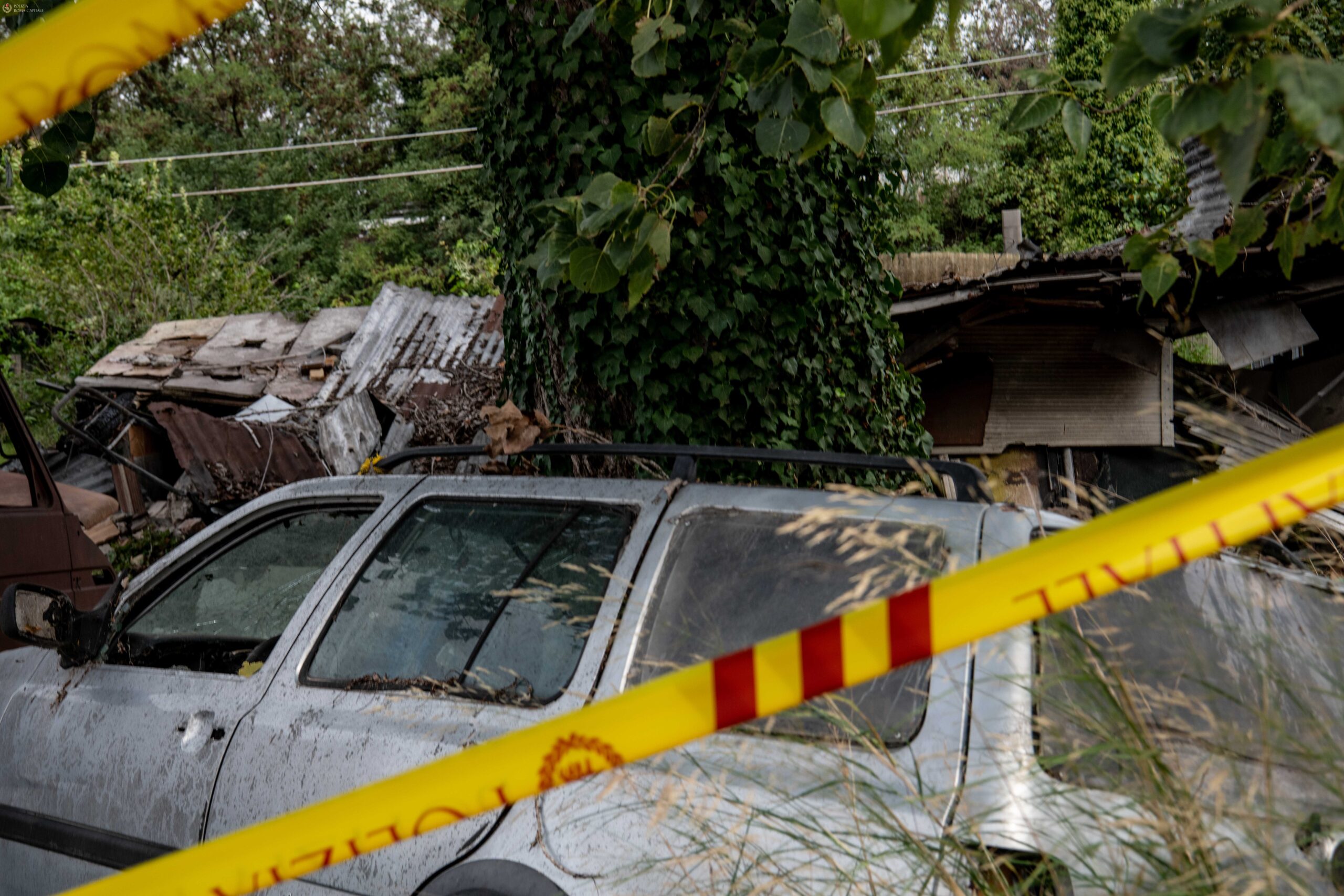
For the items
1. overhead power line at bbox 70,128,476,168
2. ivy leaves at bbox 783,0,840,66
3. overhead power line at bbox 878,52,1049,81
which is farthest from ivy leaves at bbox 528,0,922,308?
overhead power line at bbox 878,52,1049,81

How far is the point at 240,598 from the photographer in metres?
3.70

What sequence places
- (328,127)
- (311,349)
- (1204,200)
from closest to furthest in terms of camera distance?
(1204,200), (311,349), (328,127)

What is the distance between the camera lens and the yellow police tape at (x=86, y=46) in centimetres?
152

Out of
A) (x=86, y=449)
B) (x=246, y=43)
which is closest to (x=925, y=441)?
(x=86, y=449)

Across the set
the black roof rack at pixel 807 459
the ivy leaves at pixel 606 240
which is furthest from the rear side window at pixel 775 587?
the ivy leaves at pixel 606 240

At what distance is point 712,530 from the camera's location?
103 inches

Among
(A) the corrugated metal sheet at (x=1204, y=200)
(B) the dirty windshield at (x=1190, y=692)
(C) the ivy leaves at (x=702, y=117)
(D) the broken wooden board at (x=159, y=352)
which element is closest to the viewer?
(B) the dirty windshield at (x=1190, y=692)

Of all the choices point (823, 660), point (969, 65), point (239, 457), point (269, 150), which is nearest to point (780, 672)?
point (823, 660)

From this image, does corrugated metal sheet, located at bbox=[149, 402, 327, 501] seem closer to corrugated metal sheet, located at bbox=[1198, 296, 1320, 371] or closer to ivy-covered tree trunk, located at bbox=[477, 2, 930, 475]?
ivy-covered tree trunk, located at bbox=[477, 2, 930, 475]

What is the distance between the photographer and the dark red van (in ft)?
18.1

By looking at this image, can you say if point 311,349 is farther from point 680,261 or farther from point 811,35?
point 811,35

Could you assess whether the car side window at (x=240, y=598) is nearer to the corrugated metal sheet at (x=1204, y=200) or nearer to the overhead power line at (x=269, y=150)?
the corrugated metal sheet at (x=1204, y=200)

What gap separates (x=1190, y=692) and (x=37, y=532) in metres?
5.58

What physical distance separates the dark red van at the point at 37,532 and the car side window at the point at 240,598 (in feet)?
7.73
